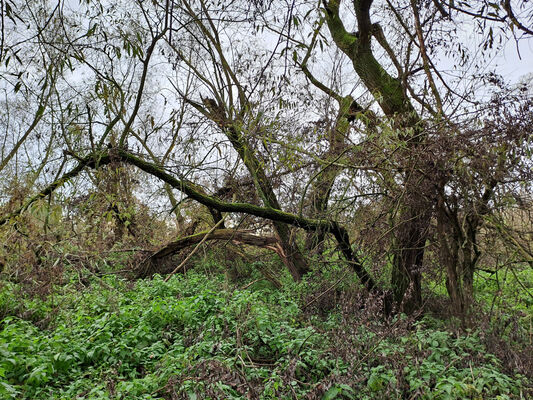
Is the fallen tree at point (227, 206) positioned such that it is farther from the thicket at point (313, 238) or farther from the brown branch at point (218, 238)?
the brown branch at point (218, 238)

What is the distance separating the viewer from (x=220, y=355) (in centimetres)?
363

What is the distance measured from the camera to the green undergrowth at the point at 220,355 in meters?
2.96

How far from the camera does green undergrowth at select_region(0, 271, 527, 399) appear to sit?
2961 millimetres

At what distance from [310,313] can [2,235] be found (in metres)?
3.71

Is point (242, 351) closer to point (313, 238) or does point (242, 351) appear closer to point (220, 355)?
point (220, 355)

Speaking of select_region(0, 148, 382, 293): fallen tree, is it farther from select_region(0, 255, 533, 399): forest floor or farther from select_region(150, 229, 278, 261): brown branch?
select_region(150, 229, 278, 261): brown branch

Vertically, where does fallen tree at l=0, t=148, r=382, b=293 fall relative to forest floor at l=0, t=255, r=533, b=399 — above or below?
above

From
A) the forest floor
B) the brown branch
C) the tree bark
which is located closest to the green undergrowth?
the forest floor

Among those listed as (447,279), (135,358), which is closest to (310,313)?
(447,279)

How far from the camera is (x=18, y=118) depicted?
12.0m

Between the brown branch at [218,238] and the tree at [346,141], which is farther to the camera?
the brown branch at [218,238]

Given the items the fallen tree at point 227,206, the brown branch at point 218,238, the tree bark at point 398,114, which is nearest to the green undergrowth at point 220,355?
the tree bark at point 398,114

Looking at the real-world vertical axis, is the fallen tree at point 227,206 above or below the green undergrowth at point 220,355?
above

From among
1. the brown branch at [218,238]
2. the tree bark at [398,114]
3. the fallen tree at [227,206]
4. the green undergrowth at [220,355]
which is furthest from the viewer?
the brown branch at [218,238]
